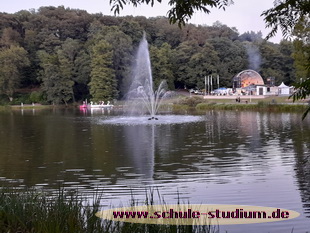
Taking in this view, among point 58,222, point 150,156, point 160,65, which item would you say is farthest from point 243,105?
point 58,222

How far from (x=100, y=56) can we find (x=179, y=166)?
1846 inches

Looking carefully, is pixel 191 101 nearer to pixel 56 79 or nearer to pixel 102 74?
pixel 102 74

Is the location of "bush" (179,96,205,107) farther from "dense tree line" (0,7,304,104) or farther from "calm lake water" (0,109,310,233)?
"calm lake water" (0,109,310,233)

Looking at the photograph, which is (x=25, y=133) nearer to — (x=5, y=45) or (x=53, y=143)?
(x=53, y=143)

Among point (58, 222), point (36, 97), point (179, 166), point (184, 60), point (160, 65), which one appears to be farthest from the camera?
point (184, 60)

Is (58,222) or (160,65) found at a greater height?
(160,65)

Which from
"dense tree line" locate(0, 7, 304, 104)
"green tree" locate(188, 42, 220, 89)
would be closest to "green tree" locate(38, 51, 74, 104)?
"dense tree line" locate(0, 7, 304, 104)

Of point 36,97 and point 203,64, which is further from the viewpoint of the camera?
point 36,97

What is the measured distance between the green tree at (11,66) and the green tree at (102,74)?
10287mm

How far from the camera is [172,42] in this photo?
73.8 metres

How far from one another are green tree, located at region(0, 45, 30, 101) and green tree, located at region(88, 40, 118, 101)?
10.3m

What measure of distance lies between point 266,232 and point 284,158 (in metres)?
7.36

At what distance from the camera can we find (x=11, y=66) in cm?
6159

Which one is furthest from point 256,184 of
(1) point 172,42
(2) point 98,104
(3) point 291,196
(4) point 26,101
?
(1) point 172,42
